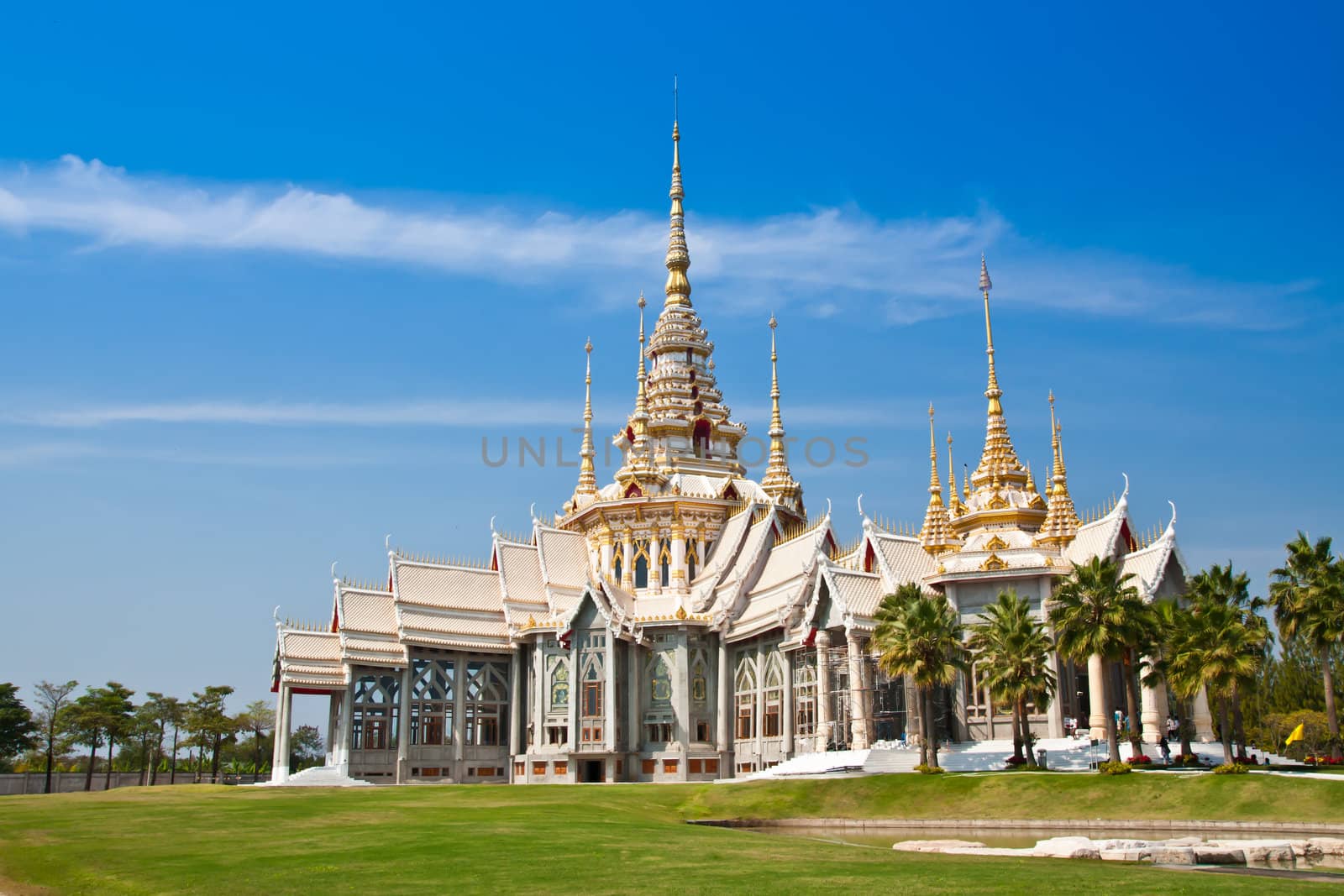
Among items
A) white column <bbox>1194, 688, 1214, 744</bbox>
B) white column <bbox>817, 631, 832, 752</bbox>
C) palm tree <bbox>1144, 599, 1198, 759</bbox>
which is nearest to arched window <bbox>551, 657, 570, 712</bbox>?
white column <bbox>817, 631, 832, 752</bbox>

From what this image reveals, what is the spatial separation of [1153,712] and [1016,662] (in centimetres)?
→ 773

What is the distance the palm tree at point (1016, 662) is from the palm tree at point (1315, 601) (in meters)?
9.34

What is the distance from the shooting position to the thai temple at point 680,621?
5003 centimetres

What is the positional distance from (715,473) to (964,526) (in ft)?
76.7

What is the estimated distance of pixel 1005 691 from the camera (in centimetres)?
4212

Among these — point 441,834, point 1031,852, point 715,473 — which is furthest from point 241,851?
point 715,473

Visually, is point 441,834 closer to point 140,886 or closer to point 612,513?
point 140,886

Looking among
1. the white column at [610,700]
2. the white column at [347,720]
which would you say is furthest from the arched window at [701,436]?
the white column at [347,720]

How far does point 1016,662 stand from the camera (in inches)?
1662

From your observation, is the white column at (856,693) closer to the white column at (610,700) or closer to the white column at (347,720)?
the white column at (610,700)

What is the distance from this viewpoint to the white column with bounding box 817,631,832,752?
5169 centimetres

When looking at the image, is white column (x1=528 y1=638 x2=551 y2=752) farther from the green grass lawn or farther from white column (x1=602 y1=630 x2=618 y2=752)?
the green grass lawn

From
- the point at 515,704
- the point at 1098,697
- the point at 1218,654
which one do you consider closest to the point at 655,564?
the point at 515,704

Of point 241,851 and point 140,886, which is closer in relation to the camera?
point 140,886
